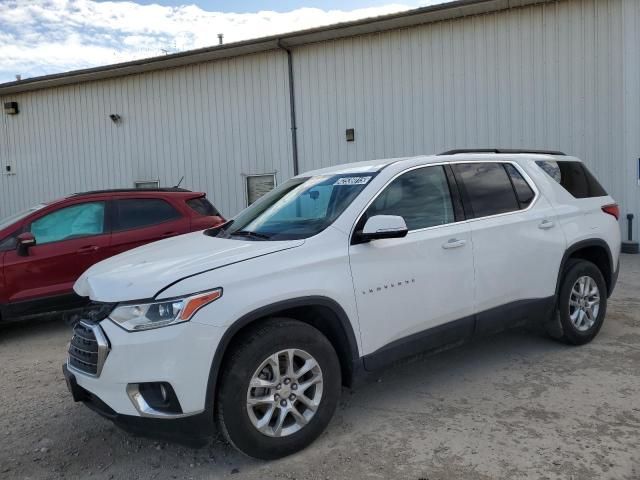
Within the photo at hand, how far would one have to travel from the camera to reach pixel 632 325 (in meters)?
5.58

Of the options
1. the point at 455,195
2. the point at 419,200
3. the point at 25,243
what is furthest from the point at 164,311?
the point at 25,243

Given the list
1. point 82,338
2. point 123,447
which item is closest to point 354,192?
point 82,338

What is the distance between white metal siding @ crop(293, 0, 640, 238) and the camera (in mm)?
9695

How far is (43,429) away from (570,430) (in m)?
3.46

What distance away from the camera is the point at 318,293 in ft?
10.7

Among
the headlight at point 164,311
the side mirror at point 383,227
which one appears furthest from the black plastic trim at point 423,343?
the headlight at point 164,311

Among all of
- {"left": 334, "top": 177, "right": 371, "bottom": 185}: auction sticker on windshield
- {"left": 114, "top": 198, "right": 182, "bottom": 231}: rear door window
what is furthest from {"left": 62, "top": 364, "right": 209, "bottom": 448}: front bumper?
{"left": 114, "top": 198, "right": 182, "bottom": 231}: rear door window

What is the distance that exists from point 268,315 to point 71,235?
4169mm

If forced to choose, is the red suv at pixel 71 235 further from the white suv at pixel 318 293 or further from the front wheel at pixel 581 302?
the front wheel at pixel 581 302

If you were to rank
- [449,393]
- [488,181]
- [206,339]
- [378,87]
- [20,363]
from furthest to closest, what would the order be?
[378,87]
[20,363]
[488,181]
[449,393]
[206,339]

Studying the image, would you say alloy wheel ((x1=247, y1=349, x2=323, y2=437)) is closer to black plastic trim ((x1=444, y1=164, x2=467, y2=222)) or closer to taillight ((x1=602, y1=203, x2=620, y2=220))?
black plastic trim ((x1=444, y1=164, x2=467, y2=222))

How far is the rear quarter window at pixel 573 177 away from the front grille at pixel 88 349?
3868 mm

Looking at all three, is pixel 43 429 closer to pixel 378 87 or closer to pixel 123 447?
pixel 123 447

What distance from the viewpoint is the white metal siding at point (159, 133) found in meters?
12.8
